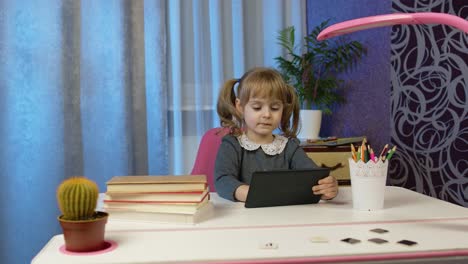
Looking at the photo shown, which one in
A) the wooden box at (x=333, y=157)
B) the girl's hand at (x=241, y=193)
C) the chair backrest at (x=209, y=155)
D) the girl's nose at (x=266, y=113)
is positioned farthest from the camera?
the wooden box at (x=333, y=157)

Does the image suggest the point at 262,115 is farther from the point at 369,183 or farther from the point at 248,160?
the point at 369,183

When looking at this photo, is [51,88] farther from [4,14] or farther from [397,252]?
[397,252]

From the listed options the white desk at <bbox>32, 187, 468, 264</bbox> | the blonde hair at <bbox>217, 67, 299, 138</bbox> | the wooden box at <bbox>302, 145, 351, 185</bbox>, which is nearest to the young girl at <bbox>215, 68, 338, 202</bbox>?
the blonde hair at <bbox>217, 67, 299, 138</bbox>

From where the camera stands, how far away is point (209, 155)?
1.90 metres

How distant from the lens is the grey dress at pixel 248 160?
1548mm

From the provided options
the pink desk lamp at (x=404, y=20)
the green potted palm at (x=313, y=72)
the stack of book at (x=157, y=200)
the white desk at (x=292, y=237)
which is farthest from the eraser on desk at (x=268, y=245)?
the green potted palm at (x=313, y=72)

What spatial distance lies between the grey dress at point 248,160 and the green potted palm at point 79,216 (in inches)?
27.2

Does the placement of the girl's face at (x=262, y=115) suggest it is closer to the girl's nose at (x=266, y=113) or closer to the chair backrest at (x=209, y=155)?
the girl's nose at (x=266, y=113)

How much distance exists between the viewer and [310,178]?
1.23 m

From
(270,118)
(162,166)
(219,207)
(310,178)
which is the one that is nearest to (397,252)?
(310,178)

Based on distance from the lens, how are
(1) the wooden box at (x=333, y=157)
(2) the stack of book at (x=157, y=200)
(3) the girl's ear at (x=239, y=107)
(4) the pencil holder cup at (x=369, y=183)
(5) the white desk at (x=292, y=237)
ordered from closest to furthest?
(5) the white desk at (x=292, y=237), (2) the stack of book at (x=157, y=200), (4) the pencil holder cup at (x=369, y=183), (3) the girl's ear at (x=239, y=107), (1) the wooden box at (x=333, y=157)

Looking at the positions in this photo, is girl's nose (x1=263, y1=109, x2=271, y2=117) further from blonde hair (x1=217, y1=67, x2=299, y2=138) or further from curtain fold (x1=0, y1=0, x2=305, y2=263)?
curtain fold (x1=0, y1=0, x2=305, y2=263)

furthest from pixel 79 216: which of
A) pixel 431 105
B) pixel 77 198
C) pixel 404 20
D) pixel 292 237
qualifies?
pixel 431 105

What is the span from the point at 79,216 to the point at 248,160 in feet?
2.66
